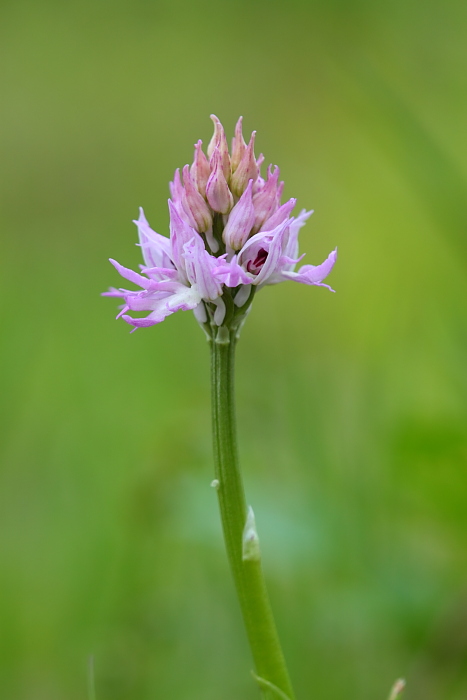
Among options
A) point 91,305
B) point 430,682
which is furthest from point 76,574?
point 91,305

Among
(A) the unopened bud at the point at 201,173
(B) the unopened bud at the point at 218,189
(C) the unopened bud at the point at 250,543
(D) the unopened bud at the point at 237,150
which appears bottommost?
(C) the unopened bud at the point at 250,543

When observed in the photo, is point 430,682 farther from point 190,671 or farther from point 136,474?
point 136,474

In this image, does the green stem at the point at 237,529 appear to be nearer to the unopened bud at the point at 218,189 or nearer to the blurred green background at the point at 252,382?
the unopened bud at the point at 218,189

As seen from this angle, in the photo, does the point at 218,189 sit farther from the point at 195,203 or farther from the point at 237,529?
the point at 237,529

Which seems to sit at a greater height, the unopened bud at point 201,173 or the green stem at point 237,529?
the unopened bud at point 201,173

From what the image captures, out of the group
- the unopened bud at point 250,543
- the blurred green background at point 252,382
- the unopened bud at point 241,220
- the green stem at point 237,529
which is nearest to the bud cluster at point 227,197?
the unopened bud at point 241,220
